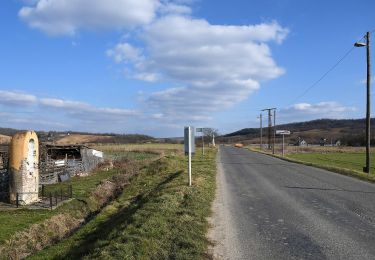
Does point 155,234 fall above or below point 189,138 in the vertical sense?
below

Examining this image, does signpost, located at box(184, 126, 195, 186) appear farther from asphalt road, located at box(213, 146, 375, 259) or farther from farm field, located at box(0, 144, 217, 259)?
asphalt road, located at box(213, 146, 375, 259)

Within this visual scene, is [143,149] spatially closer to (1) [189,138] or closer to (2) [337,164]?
(2) [337,164]

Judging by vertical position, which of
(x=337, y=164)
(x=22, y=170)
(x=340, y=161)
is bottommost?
(x=340, y=161)

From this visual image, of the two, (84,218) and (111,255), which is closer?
(111,255)

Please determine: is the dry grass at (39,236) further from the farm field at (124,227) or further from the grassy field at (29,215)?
the grassy field at (29,215)

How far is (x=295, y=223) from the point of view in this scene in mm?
10188

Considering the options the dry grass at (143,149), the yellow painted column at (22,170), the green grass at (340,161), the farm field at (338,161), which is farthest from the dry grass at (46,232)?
the dry grass at (143,149)

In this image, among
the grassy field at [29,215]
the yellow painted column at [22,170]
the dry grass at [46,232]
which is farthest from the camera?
the yellow painted column at [22,170]

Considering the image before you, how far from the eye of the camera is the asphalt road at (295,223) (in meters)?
7.68

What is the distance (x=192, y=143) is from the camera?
17.1m

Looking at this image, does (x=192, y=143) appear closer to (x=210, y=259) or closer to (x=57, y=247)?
(x=57, y=247)

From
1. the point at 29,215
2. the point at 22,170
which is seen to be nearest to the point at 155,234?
the point at 29,215

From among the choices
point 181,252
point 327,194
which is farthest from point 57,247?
point 327,194

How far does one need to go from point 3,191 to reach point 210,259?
1889 cm
